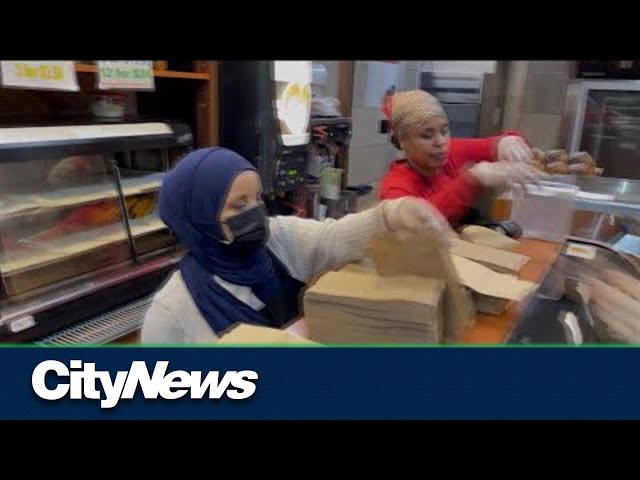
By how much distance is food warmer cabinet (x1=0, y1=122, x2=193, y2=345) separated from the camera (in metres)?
1.41

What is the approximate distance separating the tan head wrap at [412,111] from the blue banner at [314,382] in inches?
39.8

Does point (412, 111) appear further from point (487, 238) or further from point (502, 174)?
point (487, 238)

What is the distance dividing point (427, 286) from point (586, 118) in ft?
10.6

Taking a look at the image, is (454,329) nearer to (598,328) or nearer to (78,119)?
(598,328)

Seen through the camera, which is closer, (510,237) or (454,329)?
(454,329)

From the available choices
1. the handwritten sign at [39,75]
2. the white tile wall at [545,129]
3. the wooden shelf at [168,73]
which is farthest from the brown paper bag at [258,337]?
the white tile wall at [545,129]

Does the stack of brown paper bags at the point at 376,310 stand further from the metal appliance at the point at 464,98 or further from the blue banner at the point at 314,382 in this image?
Result: the metal appliance at the point at 464,98

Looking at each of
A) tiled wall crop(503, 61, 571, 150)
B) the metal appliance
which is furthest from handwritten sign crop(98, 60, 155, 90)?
tiled wall crop(503, 61, 571, 150)

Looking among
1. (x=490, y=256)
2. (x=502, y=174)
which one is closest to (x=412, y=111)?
(x=502, y=174)

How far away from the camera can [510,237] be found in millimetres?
1604

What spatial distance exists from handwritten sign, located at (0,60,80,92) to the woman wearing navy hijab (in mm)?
480

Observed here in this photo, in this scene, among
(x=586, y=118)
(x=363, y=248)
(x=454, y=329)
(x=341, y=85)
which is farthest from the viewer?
(x=586, y=118)

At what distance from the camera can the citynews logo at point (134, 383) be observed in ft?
2.53
